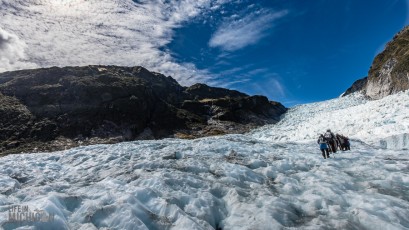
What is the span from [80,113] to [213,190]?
187 feet

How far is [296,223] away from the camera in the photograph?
9734 millimetres

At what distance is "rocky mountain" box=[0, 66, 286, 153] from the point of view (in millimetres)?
56312

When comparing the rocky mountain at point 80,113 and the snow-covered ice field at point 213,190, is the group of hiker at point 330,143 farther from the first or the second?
the rocky mountain at point 80,113

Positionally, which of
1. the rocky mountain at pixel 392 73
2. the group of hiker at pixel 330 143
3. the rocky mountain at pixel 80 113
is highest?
the rocky mountain at pixel 392 73

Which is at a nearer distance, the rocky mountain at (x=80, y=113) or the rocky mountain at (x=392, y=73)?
the rocky mountain at (x=392, y=73)

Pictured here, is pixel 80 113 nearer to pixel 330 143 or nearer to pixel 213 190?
pixel 330 143

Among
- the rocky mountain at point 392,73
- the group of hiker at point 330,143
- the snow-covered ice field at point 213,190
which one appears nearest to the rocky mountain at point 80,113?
the rocky mountain at point 392,73

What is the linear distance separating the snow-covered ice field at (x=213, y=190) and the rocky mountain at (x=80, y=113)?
129ft

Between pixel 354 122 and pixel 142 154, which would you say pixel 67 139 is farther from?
pixel 354 122

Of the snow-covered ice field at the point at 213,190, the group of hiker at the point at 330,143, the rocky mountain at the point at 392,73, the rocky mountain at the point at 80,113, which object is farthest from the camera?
the rocky mountain at the point at 80,113

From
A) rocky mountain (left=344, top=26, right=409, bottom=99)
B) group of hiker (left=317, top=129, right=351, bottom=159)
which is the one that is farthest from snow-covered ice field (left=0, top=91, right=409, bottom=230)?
rocky mountain (left=344, top=26, right=409, bottom=99)

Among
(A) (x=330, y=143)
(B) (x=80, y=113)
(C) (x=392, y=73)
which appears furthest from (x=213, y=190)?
(C) (x=392, y=73)

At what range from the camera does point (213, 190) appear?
12.3 m

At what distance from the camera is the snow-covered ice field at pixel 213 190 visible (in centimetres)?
962
